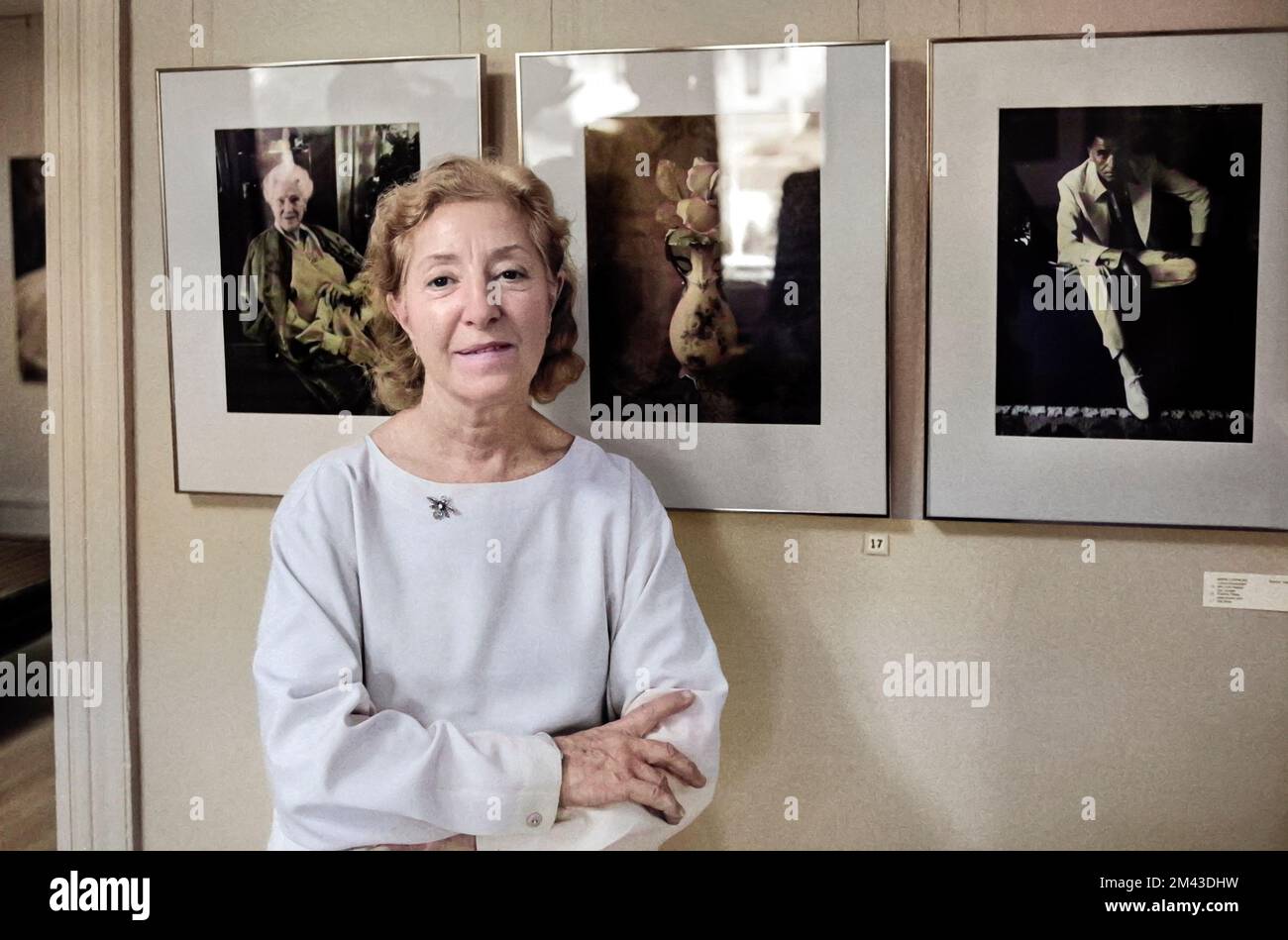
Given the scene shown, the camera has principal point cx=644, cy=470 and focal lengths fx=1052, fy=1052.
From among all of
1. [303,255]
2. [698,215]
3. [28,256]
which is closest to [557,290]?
[698,215]

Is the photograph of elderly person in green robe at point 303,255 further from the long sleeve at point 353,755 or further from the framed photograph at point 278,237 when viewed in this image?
the long sleeve at point 353,755

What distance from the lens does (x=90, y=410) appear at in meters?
2.19

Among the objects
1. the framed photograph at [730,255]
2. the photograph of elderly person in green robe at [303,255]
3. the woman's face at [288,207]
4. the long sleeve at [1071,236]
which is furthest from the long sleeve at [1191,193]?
the woman's face at [288,207]

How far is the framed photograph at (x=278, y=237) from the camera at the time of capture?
6.54 feet

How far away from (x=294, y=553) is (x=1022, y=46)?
5.02 ft

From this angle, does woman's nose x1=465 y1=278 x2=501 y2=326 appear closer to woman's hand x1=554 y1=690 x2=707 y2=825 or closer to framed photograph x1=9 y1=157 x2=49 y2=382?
woman's hand x1=554 y1=690 x2=707 y2=825

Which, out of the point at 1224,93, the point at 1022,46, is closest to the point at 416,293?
the point at 1022,46

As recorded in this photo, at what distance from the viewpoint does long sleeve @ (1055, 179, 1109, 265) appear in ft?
6.01

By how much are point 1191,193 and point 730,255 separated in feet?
2.59

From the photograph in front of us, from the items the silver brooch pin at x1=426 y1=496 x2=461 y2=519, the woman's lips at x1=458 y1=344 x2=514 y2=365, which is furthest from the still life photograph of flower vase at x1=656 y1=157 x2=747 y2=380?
the silver brooch pin at x1=426 y1=496 x2=461 y2=519

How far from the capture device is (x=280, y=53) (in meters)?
2.07

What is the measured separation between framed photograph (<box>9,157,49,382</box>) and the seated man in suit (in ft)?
6.94

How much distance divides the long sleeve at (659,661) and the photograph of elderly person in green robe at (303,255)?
2.00 ft
